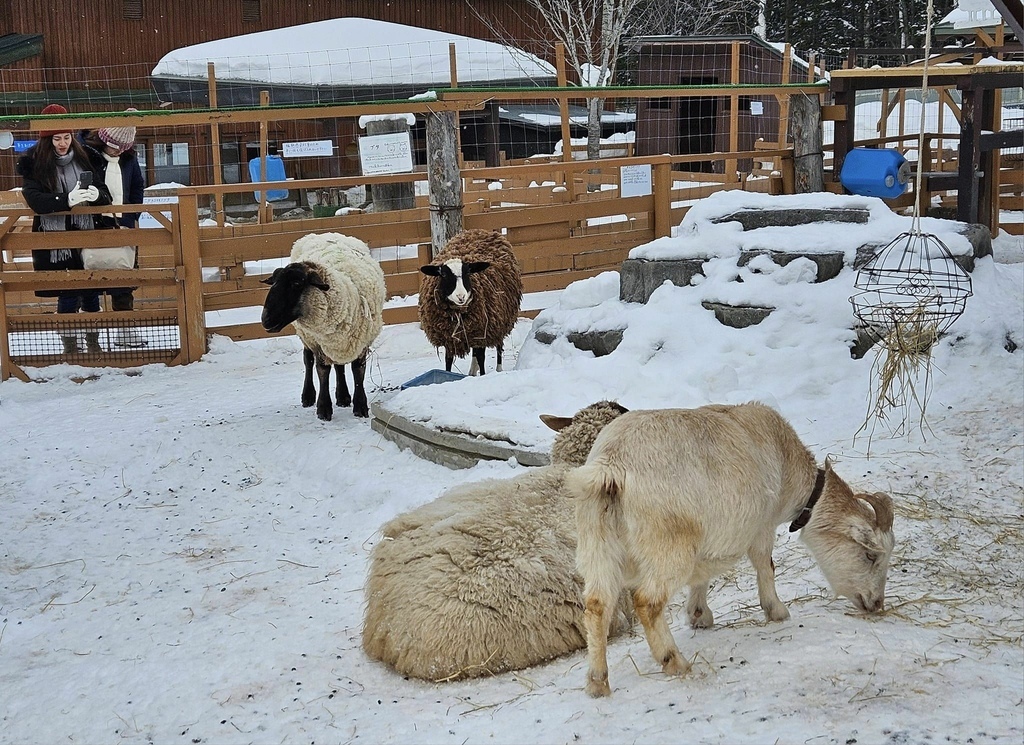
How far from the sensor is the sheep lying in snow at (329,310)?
22.9 ft

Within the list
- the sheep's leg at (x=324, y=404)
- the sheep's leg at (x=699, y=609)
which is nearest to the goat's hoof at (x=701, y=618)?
the sheep's leg at (x=699, y=609)

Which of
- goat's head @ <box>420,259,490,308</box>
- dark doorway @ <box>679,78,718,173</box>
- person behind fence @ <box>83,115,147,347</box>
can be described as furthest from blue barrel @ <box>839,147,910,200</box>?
dark doorway @ <box>679,78,718,173</box>

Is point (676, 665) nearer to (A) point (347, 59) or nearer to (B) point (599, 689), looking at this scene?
(B) point (599, 689)

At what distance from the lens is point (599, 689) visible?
308 cm

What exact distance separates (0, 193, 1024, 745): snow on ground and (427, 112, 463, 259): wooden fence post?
1.37 meters

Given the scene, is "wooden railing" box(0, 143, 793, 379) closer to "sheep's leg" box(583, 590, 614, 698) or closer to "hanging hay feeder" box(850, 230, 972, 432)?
"hanging hay feeder" box(850, 230, 972, 432)

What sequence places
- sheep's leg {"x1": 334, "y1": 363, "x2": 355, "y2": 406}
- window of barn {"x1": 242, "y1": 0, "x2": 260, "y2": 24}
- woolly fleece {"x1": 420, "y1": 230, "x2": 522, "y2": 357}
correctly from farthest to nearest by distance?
1. window of barn {"x1": 242, "y1": 0, "x2": 260, "y2": 24}
2. woolly fleece {"x1": 420, "y1": 230, "x2": 522, "y2": 357}
3. sheep's leg {"x1": 334, "y1": 363, "x2": 355, "y2": 406}

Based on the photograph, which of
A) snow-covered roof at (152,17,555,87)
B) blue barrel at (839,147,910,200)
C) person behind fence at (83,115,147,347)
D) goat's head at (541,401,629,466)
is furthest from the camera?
snow-covered roof at (152,17,555,87)

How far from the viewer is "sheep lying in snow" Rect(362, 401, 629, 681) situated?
3615 mm

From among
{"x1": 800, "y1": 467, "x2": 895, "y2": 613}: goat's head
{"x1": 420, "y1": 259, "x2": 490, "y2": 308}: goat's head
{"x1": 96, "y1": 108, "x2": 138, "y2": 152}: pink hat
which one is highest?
{"x1": 96, "y1": 108, "x2": 138, "y2": 152}: pink hat

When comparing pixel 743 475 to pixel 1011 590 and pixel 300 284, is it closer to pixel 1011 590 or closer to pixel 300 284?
pixel 1011 590

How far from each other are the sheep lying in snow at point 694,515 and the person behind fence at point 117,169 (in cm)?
702

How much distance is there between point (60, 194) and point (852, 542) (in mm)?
7657

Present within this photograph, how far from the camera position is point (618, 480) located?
3078 mm
